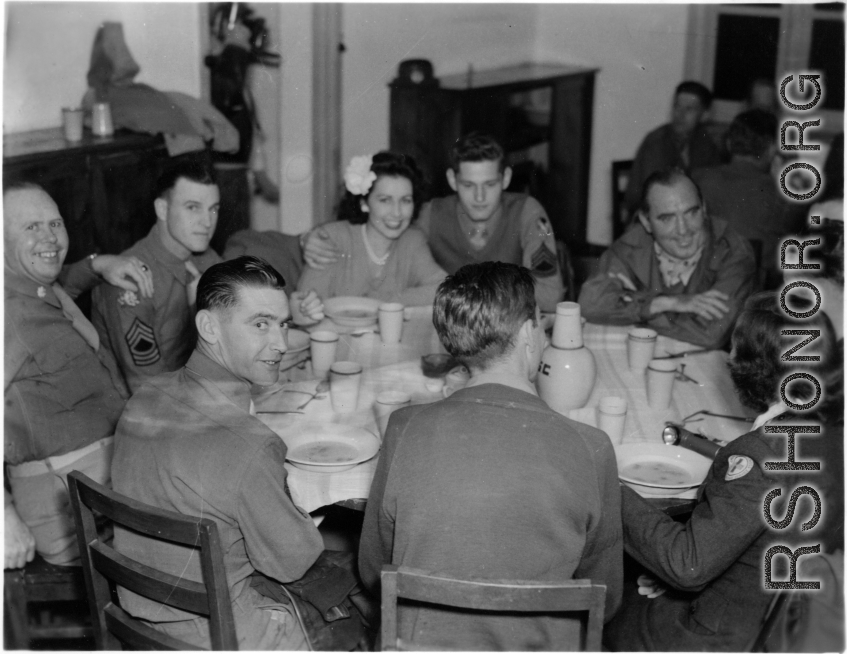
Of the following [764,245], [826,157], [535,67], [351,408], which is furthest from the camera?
[535,67]

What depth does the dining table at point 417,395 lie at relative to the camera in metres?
2.12

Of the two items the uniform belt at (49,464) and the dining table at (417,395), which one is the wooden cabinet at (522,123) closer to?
the dining table at (417,395)

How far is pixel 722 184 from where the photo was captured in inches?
175

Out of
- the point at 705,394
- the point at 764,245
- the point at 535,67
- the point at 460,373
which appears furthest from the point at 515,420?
the point at 535,67

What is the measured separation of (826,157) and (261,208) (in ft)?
11.0

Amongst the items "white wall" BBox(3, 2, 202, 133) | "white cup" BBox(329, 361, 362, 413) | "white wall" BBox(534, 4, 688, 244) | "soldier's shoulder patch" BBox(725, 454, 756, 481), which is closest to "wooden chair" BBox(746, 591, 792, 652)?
"soldier's shoulder patch" BBox(725, 454, 756, 481)

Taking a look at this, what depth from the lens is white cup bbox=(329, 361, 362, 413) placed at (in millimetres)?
2465

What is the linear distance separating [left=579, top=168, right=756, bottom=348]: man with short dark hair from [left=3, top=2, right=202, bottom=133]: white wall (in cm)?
297

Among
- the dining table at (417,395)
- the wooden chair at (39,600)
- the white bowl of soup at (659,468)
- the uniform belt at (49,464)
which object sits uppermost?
the dining table at (417,395)

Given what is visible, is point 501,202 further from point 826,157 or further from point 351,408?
point 826,157

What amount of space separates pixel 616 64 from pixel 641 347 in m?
4.18

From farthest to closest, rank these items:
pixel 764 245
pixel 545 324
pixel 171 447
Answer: pixel 764 245 → pixel 545 324 → pixel 171 447

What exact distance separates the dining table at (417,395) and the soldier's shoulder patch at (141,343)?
1.95ft

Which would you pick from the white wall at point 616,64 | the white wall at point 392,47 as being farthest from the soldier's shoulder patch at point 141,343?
the white wall at point 616,64
